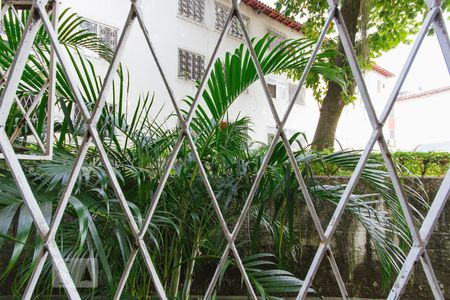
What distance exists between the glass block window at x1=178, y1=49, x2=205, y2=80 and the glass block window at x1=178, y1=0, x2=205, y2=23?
0.71m

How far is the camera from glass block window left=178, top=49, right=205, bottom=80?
5.82 meters

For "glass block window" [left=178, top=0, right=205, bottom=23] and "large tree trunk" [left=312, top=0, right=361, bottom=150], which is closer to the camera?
"large tree trunk" [left=312, top=0, right=361, bottom=150]

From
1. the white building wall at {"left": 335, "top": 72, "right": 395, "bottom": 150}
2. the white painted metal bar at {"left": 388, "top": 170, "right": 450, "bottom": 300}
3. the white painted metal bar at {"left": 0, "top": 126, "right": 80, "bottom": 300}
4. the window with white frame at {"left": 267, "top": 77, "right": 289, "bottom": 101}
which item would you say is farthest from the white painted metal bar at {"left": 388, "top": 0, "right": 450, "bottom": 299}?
the white building wall at {"left": 335, "top": 72, "right": 395, "bottom": 150}

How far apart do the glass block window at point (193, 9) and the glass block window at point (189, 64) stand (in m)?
0.71

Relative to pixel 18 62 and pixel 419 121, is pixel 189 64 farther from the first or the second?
pixel 419 121

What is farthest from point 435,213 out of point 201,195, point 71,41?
point 71,41

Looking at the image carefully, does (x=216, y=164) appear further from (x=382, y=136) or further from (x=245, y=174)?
(x=382, y=136)

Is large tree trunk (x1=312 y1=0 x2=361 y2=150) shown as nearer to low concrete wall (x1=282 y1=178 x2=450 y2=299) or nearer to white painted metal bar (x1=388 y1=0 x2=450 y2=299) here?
low concrete wall (x1=282 y1=178 x2=450 y2=299)

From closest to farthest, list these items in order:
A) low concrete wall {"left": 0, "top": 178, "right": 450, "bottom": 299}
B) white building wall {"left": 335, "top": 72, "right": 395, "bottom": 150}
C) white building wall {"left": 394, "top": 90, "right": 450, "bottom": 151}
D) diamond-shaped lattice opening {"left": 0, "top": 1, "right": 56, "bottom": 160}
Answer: diamond-shaped lattice opening {"left": 0, "top": 1, "right": 56, "bottom": 160}
low concrete wall {"left": 0, "top": 178, "right": 450, "bottom": 299}
white building wall {"left": 335, "top": 72, "right": 395, "bottom": 150}
white building wall {"left": 394, "top": 90, "right": 450, "bottom": 151}

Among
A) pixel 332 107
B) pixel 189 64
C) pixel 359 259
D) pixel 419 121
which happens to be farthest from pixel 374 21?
pixel 419 121

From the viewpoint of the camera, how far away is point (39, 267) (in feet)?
1.54

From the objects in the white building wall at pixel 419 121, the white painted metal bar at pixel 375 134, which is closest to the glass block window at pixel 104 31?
the white painted metal bar at pixel 375 134

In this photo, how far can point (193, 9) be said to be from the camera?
6043 millimetres

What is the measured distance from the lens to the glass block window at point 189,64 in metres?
5.82
